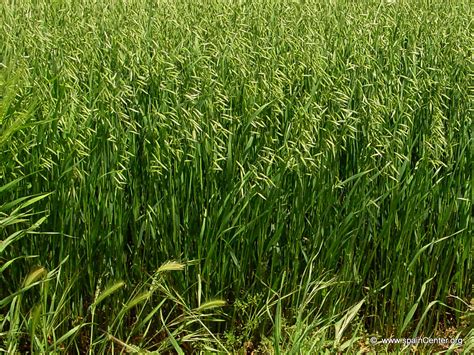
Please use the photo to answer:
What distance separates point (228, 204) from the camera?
96.2 inches

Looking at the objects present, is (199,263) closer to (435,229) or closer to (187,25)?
(435,229)

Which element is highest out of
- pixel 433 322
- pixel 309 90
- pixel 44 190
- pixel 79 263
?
pixel 309 90

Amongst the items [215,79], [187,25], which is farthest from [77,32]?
[215,79]

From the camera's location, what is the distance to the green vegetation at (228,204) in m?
2.43

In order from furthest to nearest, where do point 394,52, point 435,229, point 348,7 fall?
point 348,7 < point 394,52 < point 435,229

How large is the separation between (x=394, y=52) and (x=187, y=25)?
833mm

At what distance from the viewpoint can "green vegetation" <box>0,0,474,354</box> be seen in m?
2.43

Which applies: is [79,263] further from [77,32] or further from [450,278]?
[450,278]

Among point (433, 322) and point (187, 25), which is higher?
point (187, 25)

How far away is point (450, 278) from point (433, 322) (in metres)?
0.17

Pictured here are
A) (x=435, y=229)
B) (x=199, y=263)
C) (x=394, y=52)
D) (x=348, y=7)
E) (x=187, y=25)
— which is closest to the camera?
(x=199, y=263)

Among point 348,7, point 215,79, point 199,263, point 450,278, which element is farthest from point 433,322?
point 348,7

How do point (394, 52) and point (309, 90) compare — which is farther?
point (394, 52)

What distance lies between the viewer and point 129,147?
2.54 meters
